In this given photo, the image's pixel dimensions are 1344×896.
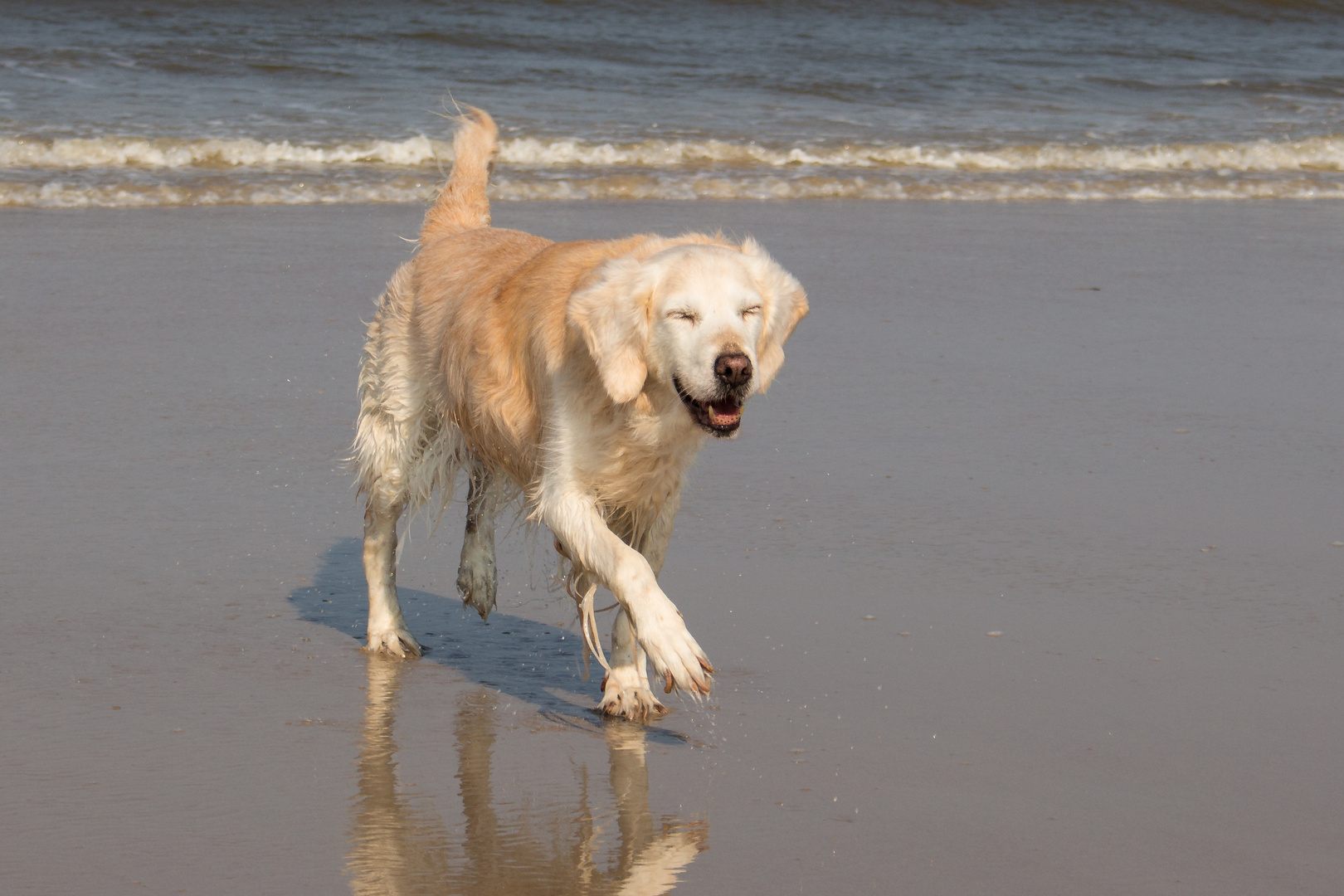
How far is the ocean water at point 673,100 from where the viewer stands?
10922 mm

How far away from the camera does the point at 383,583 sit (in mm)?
3820

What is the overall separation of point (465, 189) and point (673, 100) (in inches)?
432

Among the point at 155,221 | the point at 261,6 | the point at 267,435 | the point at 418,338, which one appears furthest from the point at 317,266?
the point at 261,6

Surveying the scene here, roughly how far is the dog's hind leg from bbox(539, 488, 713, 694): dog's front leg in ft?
1.77

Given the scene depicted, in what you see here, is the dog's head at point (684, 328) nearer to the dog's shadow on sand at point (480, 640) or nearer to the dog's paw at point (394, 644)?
the dog's shadow on sand at point (480, 640)

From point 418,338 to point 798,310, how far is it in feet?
3.75

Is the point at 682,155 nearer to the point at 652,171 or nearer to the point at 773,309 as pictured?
the point at 652,171

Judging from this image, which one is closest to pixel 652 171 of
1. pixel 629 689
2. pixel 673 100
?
pixel 673 100

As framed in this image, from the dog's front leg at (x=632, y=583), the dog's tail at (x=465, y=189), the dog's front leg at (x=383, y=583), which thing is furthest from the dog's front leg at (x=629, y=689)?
the dog's tail at (x=465, y=189)

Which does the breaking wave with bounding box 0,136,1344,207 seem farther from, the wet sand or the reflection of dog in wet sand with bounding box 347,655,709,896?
the reflection of dog in wet sand with bounding box 347,655,709,896

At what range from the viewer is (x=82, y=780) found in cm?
279

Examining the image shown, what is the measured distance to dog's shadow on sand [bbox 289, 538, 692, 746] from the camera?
11.1 ft

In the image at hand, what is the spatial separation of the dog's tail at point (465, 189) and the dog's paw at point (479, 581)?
101 cm

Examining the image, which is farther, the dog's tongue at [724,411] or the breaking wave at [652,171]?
the breaking wave at [652,171]
